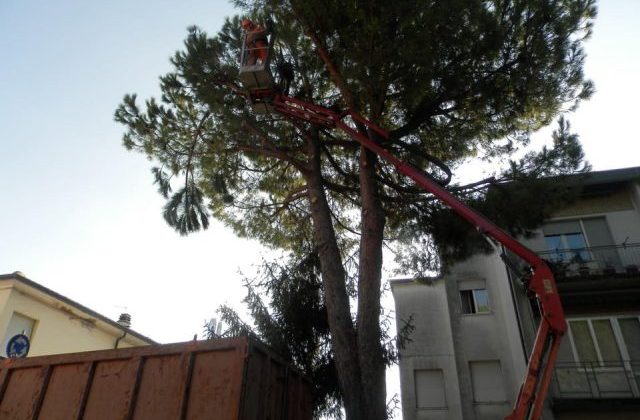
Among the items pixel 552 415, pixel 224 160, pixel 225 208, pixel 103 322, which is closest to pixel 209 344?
pixel 224 160

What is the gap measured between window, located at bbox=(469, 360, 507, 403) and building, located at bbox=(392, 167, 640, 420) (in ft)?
0.09

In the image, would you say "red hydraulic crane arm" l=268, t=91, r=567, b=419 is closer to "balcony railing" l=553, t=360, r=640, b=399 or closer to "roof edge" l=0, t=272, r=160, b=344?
"balcony railing" l=553, t=360, r=640, b=399

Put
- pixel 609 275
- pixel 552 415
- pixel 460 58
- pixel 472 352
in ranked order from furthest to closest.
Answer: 1. pixel 472 352
2. pixel 609 275
3. pixel 552 415
4. pixel 460 58

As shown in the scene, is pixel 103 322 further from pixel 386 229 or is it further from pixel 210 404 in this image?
pixel 210 404

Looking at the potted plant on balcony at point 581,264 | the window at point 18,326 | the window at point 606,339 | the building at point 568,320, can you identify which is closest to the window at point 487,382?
the building at point 568,320

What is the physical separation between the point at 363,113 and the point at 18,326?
1130cm

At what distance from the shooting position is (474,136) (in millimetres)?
8258

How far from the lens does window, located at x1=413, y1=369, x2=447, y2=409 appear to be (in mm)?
12922

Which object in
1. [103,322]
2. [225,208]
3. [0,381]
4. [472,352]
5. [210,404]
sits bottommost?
[210,404]

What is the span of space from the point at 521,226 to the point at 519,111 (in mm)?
2048

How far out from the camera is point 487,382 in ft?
41.8

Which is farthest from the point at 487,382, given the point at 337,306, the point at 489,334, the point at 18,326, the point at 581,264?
the point at 18,326

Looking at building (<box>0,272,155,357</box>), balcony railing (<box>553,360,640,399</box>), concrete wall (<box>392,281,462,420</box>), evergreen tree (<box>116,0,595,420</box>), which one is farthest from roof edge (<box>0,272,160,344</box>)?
balcony railing (<box>553,360,640,399</box>)

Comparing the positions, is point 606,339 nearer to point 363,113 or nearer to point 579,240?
point 579,240
